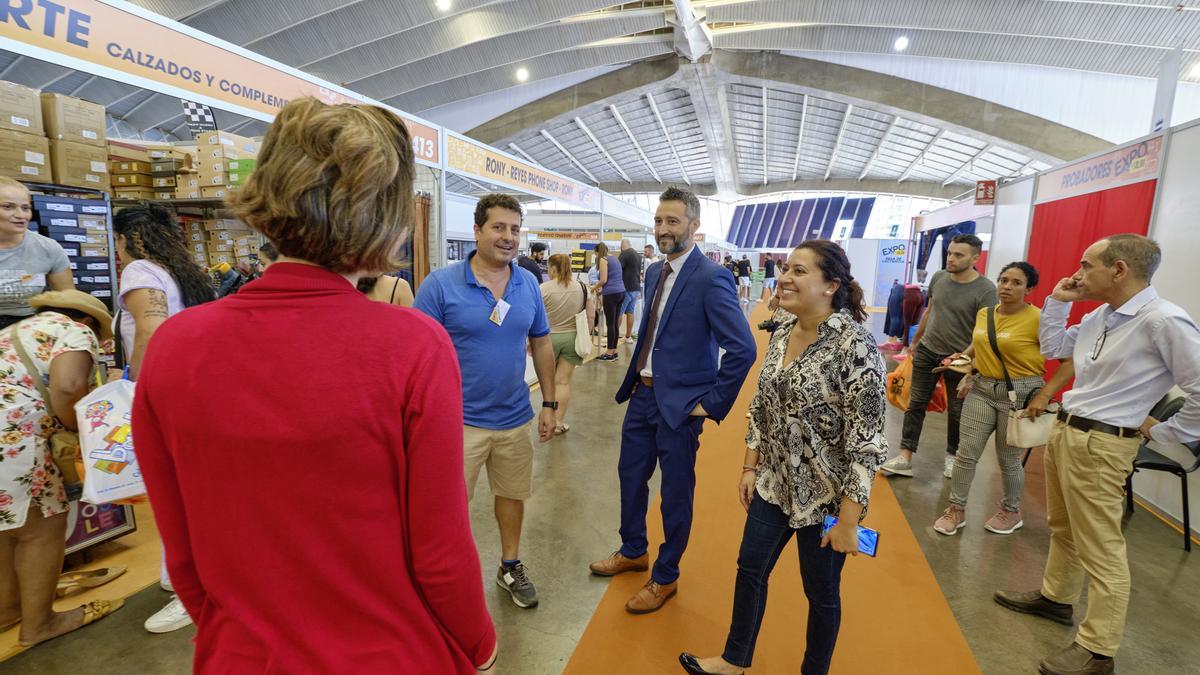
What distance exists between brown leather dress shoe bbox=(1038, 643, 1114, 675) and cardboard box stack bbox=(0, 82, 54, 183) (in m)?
5.95

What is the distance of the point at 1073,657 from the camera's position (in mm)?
2053

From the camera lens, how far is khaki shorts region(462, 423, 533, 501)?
7.06 ft

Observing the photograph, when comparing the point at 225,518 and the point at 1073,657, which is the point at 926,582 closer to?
the point at 1073,657

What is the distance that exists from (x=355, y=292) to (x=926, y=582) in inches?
118

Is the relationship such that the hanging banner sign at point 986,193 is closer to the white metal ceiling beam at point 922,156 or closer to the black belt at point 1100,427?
the black belt at point 1100,427

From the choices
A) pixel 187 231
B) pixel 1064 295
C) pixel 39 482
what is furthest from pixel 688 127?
pixel 39 482

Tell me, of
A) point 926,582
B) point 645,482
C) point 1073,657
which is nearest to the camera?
point 1073,657

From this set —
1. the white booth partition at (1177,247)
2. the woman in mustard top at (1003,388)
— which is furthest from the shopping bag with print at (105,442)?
the white booth partition at (1177,247)

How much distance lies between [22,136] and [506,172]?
11.7 ft

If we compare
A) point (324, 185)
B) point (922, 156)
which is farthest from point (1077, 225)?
point (922, 156)

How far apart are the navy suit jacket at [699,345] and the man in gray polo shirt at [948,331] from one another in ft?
7.34

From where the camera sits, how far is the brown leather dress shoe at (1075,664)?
201 centimetres

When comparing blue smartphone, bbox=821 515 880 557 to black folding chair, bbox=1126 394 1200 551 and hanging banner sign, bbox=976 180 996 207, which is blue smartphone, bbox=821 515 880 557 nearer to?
black folding chair, bbox=1126 394 1200 551

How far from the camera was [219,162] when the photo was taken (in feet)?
14.2
